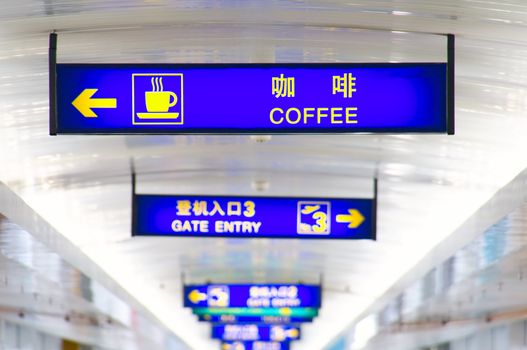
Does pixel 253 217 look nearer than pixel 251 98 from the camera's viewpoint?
No

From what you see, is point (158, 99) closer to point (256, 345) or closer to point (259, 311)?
point (259, 311)

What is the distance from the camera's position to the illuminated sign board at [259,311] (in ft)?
70.2

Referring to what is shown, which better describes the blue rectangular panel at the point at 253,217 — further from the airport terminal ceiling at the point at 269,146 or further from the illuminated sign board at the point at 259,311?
the illuminated sign board at the point at 259,311

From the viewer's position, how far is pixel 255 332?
2781 cm

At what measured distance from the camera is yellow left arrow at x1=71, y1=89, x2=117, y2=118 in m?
7.75

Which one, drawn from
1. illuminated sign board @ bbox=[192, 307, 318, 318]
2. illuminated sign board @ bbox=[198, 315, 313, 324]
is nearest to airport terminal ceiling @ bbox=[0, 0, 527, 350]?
illuminated sign board @ bbox=[192, 307, 318, 318]

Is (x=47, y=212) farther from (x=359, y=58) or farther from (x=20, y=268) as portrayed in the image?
(x=359, y=58)

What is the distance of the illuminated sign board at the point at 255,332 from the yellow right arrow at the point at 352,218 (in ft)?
50.3

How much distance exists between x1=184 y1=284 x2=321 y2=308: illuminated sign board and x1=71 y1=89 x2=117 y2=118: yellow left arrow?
43.7 ft

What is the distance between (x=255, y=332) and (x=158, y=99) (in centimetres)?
2043

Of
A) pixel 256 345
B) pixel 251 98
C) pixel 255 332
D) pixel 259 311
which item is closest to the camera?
pixel 251 98

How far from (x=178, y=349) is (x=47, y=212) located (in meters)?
14.0

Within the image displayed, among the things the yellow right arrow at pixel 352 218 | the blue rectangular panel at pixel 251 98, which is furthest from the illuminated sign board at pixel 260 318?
the blue rectangular panel at pixel 251 98

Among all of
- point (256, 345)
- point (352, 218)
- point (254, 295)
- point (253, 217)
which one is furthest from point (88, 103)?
point (256, 345)
